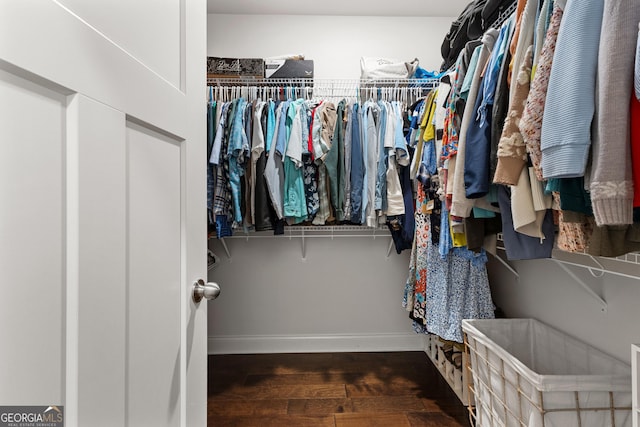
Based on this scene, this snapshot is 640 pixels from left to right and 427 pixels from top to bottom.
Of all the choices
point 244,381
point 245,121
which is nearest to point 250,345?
point 244,381

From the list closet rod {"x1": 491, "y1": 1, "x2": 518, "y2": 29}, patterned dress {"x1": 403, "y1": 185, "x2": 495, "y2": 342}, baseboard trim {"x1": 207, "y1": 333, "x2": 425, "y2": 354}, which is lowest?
baseboard trim {"x1": 207, "y1": 333, "x2": 425, "y2": 354}

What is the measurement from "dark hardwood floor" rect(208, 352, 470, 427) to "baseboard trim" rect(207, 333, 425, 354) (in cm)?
6

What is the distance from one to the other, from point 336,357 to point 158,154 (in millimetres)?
1975

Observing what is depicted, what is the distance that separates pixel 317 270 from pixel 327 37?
171cm

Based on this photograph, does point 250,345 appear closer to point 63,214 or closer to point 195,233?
point 195,233

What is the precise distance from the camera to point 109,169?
464mm

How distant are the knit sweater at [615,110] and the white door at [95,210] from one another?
2.79 feet

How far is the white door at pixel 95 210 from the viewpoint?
0.35 m

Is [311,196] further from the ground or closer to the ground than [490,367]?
further from the ground

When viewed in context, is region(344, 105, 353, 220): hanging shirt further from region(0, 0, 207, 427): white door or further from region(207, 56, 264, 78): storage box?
region(0, 0, 207, 427): white door

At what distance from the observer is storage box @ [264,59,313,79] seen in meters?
2.04

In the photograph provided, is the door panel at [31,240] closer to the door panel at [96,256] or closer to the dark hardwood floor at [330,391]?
the door panel at [96,256]

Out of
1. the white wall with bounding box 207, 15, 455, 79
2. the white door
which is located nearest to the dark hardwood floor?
the white door

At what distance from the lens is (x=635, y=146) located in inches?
23.8
